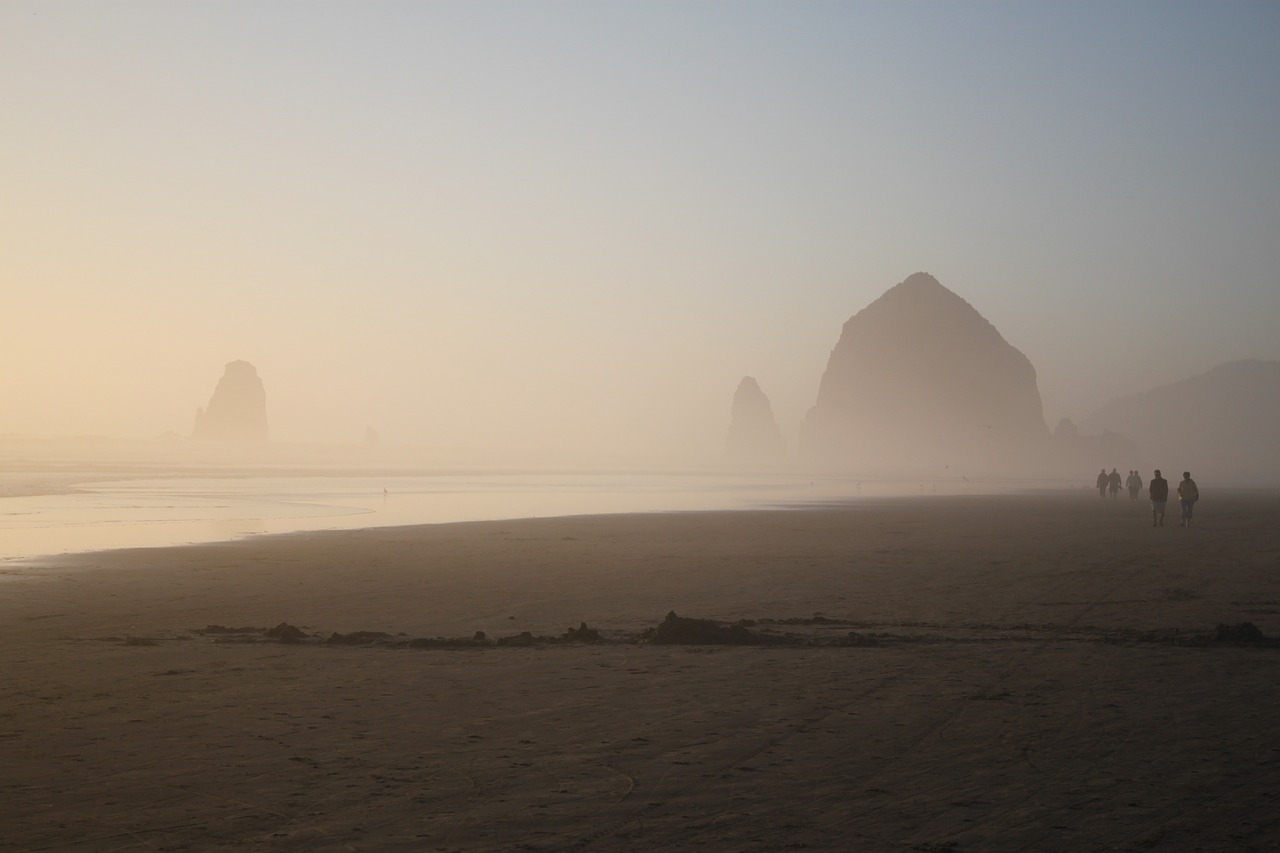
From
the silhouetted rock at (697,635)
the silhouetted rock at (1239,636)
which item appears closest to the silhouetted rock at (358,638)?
the silhouetted rock at (697,635)

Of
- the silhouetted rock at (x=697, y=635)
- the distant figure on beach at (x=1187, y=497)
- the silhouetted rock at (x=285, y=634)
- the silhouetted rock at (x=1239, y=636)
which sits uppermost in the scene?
the distant figure on beach at (x=1187, y=497)

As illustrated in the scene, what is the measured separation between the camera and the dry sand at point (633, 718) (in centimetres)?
595

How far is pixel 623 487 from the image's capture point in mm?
67062

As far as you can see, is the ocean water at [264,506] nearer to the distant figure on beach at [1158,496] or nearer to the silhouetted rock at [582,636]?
the silhouetted rock at [582,636]

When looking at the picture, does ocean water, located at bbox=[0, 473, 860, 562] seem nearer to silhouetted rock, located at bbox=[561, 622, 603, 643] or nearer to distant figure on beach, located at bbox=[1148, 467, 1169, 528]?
silhouetted rock, located at bbox=[561, 622, 603, 643]

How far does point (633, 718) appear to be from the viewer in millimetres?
8555

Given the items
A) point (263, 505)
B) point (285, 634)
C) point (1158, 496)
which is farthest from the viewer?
point (263, 505)

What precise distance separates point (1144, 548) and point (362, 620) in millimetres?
20572

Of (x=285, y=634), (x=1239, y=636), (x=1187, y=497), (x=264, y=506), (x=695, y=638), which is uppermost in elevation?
(x=264, y=506)

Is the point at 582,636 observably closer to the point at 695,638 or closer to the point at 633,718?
the point at 695,638

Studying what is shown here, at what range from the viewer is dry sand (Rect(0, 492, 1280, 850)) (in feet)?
19.5

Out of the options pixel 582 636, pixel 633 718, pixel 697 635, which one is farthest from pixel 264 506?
pixel 633 718

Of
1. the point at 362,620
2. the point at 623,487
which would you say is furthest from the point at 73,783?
the point at 623,487

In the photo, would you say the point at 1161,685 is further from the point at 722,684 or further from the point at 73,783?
the point at 73,783
